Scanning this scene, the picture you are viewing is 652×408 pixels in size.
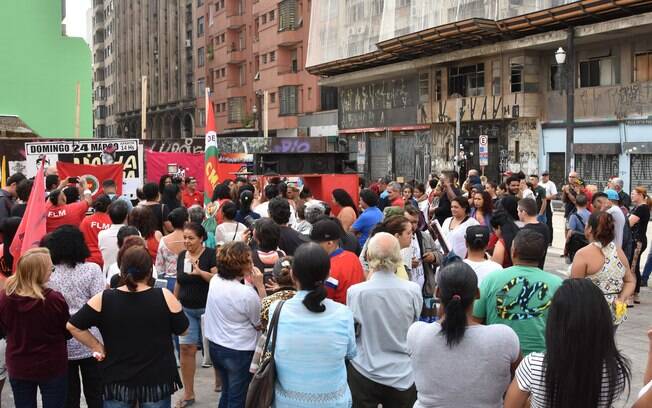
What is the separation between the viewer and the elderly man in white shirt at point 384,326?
459 cm

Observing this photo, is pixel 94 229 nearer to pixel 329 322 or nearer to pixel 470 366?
pixel 329 322

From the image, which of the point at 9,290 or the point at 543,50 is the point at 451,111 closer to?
the point at 543,50

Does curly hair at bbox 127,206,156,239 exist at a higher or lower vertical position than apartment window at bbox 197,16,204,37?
lower

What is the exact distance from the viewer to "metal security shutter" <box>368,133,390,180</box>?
43656 millimetres

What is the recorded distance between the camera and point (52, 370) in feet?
16.0

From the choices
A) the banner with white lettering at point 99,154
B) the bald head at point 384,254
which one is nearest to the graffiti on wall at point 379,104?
the banner with white lettering at point 99,154

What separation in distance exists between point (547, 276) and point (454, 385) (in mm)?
1260

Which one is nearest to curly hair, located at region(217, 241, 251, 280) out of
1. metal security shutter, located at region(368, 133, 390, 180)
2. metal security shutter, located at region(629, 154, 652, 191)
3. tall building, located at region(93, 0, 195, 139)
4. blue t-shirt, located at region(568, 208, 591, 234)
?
blue t-shirt, located at region(568, 208, 591, 234)

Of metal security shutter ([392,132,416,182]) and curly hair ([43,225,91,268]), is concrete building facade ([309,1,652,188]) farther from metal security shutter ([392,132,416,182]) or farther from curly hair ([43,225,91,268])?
curly hair ([43,225,91,268])

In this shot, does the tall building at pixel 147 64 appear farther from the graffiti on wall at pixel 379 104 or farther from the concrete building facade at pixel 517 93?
the concrete building facade at pixel 517 93

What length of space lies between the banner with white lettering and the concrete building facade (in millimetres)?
16017

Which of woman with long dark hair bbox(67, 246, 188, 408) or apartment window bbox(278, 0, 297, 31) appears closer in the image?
woman with long dark hair bbox(67, 246, 188, 408)

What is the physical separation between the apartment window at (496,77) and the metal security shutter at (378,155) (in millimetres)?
9984

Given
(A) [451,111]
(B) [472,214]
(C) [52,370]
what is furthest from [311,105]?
(C) [52,370]
